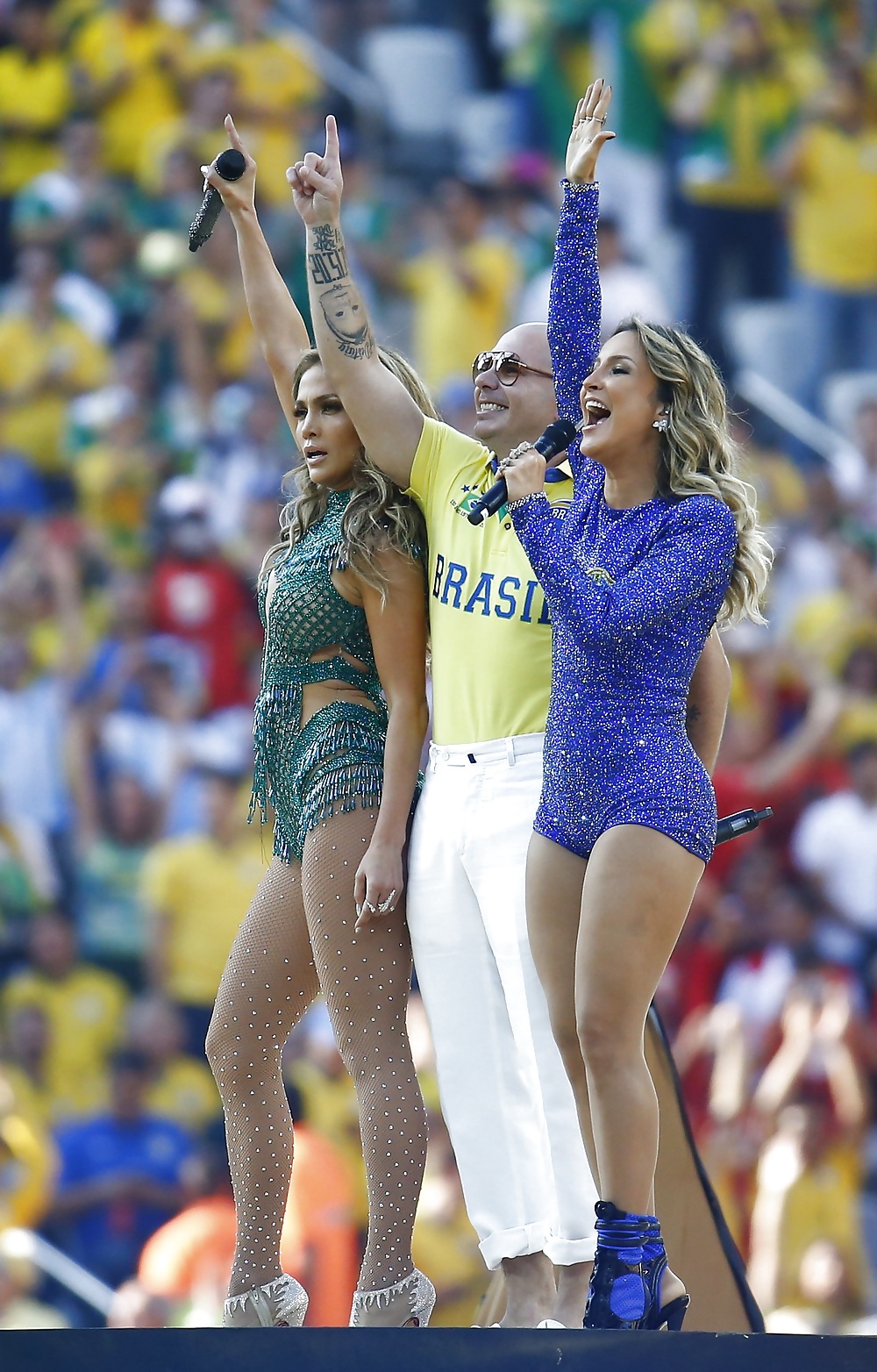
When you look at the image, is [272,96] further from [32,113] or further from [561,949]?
[561,949]

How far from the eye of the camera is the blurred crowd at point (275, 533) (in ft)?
19.1

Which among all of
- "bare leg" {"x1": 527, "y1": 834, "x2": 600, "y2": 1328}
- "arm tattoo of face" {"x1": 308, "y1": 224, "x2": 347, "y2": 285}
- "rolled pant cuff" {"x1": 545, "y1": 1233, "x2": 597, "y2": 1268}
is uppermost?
"arm tattoo of face" {"x1": 308, "y1": 224, "x2": 347, "y2": 285}

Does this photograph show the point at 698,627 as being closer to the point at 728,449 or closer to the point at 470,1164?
the point at 728,449

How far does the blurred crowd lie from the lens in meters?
5.83

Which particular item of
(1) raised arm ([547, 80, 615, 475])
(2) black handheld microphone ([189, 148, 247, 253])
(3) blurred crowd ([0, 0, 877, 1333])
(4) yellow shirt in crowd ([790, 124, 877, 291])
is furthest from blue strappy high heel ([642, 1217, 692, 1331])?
(4) yellow shirt in crowd ([790, 124, 877, 291])

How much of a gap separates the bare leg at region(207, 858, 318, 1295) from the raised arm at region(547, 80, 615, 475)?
104 centimetres

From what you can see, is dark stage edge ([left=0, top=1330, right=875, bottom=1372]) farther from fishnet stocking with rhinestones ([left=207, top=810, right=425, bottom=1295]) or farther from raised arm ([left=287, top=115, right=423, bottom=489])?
raised arm ([left=287, top=115, right=423, bottom=489])

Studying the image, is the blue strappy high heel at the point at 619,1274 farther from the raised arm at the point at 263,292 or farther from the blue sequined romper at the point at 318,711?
the raised arm at the point at 263,292

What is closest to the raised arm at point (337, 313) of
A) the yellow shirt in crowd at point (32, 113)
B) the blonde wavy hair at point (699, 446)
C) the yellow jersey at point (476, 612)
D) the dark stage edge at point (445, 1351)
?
the yellow jersey at point (476, 612)

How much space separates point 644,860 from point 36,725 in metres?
4.28

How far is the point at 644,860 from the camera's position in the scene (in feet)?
8.45

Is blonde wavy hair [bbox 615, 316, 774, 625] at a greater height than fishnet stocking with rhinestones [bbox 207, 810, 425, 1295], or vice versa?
blonde wavy hair [bbox 615, 316, 774, 625]

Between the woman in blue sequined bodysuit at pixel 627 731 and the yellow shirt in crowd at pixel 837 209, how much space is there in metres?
5.36

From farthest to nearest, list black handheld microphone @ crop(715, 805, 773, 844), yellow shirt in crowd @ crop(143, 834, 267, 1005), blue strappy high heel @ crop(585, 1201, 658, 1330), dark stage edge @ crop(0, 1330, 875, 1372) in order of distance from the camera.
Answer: yellow shirt in crowd @ crop(143, 834, 267, 1005)
black handheld microphone @ crop(715, 805, 773, 844)
blue strappy high heel @ crop(585, 1201, 658, 1330)
dark stage edge @ crop(0, 1330, 875, 1372)
